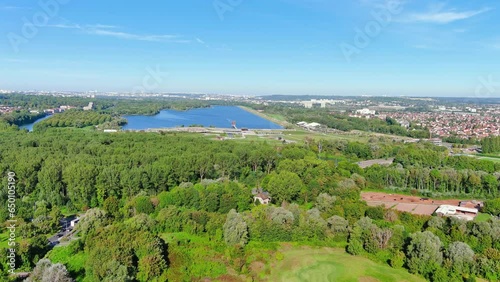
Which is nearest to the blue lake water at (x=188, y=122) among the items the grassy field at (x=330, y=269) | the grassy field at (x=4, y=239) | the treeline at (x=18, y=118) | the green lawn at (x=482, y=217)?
the treeline at (x=18, y=118)

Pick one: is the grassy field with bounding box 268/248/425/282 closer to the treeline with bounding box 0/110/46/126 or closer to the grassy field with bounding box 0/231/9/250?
the grassy field with bounding box 0/231/9/250

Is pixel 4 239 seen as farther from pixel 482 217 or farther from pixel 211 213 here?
pixel 482 217

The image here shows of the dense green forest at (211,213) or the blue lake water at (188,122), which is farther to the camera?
the blue lake water at (188,122)

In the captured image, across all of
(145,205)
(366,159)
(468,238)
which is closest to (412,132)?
(366,159)

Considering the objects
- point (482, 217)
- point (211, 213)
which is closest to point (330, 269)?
point (211, 213)

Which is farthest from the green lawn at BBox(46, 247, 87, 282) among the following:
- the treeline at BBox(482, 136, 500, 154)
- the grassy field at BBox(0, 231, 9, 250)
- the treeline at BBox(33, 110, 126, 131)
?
the treeline at BBox(482, 136, 500, 154)

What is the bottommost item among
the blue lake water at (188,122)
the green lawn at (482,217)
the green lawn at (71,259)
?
the blue lake water at (188,122)

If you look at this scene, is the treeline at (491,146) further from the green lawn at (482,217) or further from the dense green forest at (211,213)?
the green lawn at (482,217)
